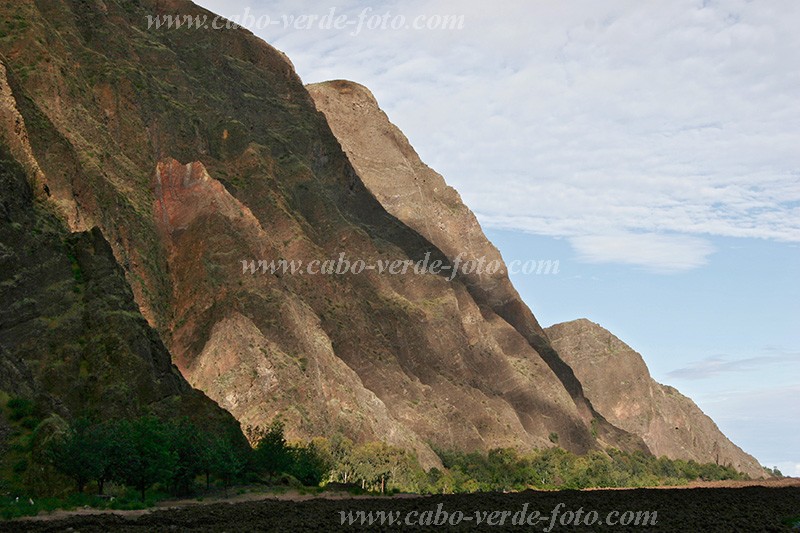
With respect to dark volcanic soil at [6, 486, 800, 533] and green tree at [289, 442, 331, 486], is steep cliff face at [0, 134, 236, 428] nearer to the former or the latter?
green tree at [289, 442, 331, 486]

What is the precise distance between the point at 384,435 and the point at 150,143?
53.2 metres

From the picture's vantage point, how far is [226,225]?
122750 mm

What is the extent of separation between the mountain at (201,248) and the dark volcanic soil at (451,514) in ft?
71.1

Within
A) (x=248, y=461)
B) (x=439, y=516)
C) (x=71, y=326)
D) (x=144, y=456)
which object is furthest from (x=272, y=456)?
(x=439, y=516)

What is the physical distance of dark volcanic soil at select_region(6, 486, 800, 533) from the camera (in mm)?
39016

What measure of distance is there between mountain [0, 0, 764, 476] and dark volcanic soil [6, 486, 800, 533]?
21662 mm

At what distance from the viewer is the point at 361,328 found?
15325 centimetres

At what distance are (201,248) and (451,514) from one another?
76.5m

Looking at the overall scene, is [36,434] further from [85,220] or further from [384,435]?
[384,435]

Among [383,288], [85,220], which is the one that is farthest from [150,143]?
[383,288]

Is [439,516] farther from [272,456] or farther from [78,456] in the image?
[272,456]

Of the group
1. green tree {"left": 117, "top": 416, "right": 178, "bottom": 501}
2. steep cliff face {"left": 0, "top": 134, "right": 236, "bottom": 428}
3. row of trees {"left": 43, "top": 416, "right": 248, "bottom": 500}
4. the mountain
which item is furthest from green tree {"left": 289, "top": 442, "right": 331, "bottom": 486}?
green tree {"left": 117, "top": 416, "right": 178, "bottom": 501}

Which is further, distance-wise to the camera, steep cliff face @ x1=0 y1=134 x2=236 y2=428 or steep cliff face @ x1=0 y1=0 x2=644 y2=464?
steep cliff face @ x1=0 y1=0 x2=644 y2=464

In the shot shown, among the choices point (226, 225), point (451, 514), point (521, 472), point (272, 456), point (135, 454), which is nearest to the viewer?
point (451, 514)
